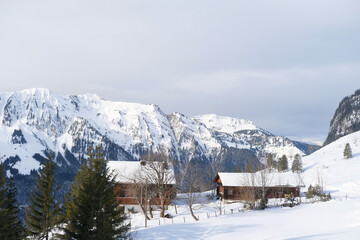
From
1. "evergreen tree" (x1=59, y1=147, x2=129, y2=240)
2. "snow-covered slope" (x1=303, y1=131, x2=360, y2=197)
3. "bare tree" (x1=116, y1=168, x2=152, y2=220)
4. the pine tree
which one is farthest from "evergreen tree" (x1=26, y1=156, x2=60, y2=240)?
"snow-covered slope" (x1=303, y1=131, x2=360, y2=197)

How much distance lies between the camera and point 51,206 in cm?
3061

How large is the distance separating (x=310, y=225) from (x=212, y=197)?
42.2 m

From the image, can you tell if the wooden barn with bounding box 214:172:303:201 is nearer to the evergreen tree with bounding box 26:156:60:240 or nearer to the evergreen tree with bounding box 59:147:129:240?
the evergreen tree with bounding box 26:156:60:240

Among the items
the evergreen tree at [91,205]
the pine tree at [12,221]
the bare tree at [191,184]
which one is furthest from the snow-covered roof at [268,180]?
the evergreen tree at [91,205]

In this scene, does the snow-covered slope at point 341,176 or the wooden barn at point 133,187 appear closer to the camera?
the wooden barn at point 133,187

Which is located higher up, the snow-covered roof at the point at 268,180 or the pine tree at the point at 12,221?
the snow-covered roof at the point at 268,180

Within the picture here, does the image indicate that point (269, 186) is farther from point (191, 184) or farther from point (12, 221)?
point (12, 221)

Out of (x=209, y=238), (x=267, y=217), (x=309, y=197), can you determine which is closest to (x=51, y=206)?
(x=209, y=238)

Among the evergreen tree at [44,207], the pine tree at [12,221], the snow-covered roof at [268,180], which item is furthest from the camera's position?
the snow-covered roof at [268,180]

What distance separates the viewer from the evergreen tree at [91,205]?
2105cm

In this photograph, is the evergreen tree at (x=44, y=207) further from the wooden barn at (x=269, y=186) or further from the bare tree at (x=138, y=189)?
the wooden barn at (x=269, y=186)

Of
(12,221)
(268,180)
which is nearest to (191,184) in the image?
(12,221)

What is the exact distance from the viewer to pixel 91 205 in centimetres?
2141

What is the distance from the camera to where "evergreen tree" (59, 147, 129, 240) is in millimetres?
21045
